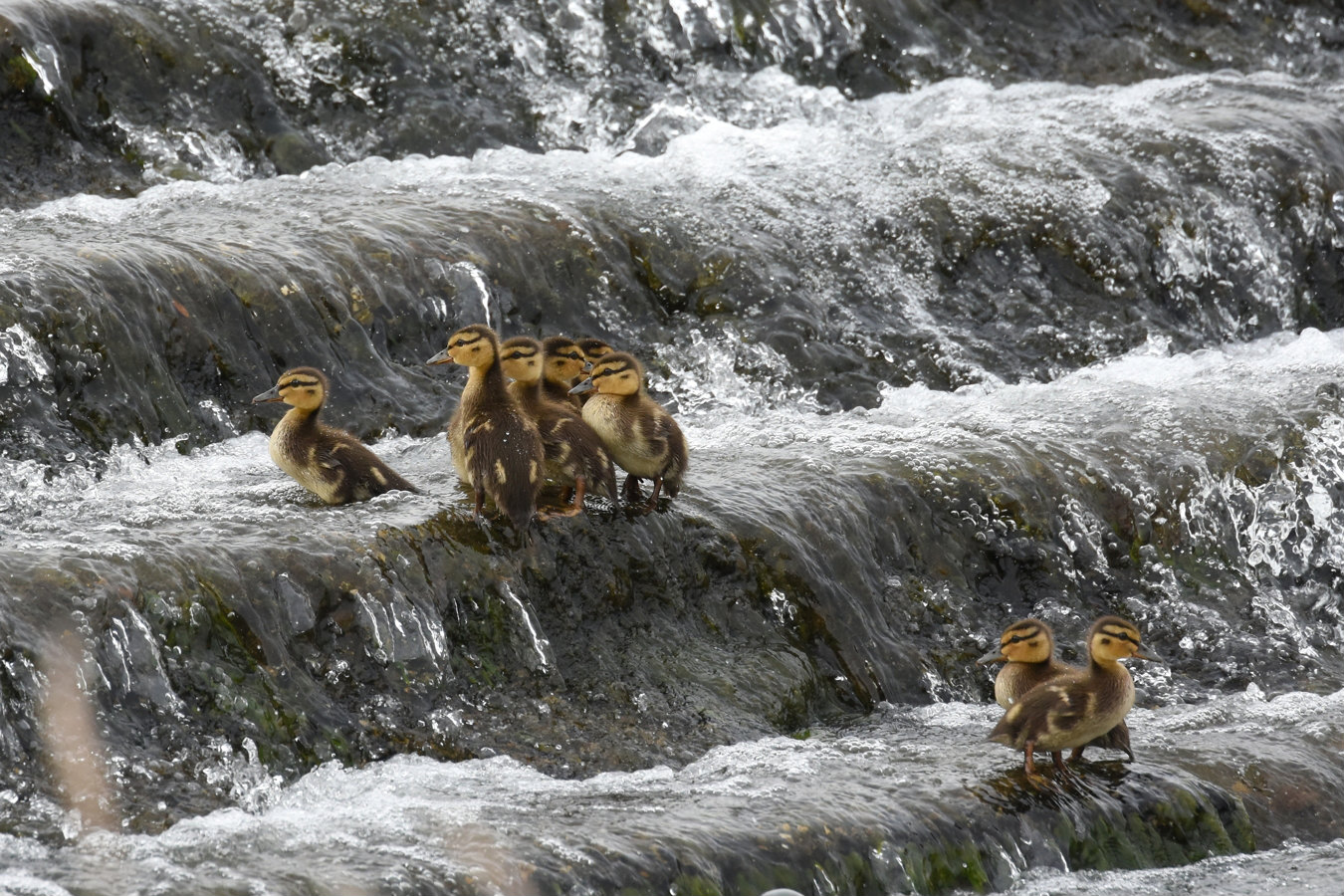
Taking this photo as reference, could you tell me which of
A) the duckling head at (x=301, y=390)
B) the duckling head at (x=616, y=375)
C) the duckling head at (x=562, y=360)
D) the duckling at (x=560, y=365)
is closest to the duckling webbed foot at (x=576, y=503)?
the duckling head at (x=616, y=375)

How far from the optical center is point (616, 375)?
7.79 metres

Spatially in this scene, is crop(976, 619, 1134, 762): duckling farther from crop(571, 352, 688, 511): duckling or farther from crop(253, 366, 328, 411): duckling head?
crop(253, 366, 328, 411): duckling head


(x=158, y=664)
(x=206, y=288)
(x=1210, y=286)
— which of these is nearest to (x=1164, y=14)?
(x=1210, y=286)

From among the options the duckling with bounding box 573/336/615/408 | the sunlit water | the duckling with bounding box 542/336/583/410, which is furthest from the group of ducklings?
the sunlit water

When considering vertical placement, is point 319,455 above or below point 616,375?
below

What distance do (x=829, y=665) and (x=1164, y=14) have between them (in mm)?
14525

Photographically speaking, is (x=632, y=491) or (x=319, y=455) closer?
(x=319, y=455)

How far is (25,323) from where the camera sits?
909 cm

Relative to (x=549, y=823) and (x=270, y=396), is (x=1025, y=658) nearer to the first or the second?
(x=549, y=823)

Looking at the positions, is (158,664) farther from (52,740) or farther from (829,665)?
(829,665)

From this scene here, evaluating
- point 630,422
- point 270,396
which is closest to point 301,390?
point 270,396

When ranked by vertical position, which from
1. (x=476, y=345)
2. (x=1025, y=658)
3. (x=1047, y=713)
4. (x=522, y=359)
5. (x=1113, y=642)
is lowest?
(x=1025, y=658)

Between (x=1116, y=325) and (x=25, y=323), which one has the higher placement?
(x=25, y=323)

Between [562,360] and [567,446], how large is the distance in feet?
3.55
